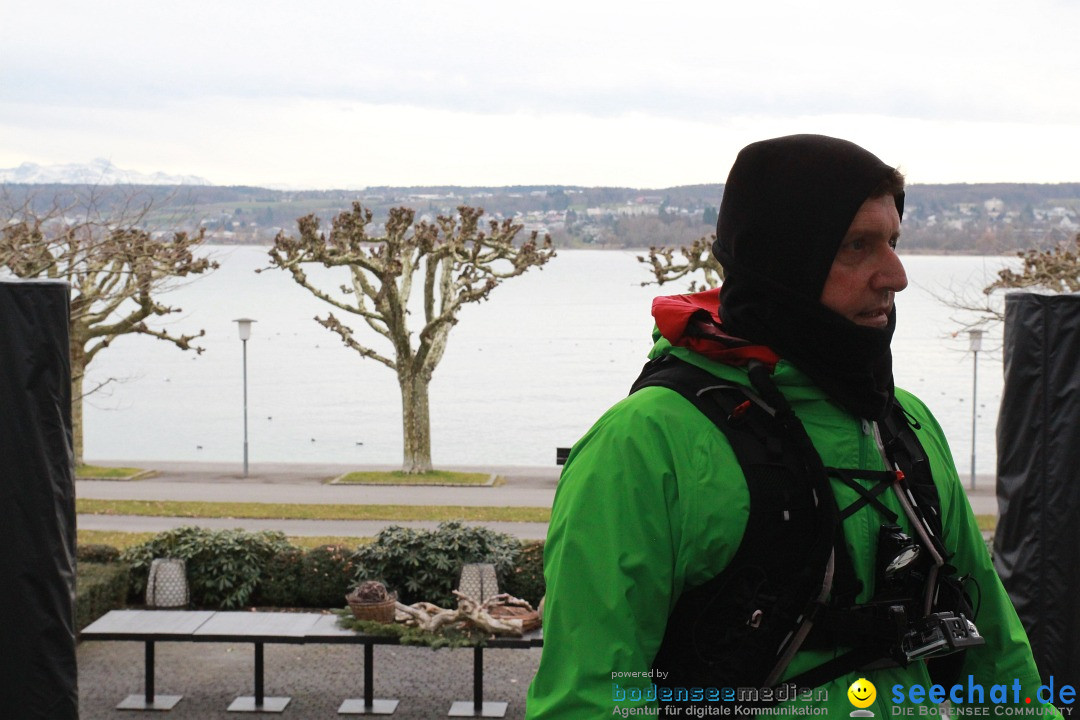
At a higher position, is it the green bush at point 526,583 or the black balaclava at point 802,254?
the black balaclava at point 802,254

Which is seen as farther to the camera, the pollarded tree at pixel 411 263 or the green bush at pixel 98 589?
the pollarded tree at pixel 411 263

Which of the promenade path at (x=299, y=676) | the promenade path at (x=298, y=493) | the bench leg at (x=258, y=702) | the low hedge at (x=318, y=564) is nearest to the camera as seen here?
the bench leg at (x=258, y=702)

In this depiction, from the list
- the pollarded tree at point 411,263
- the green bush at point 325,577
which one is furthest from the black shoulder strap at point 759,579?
the pollarded tree at point 411,263

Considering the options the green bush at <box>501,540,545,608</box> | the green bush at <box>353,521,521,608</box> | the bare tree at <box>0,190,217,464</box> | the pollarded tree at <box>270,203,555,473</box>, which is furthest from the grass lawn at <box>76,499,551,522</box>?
the green bush at <box>501,540,545,608</box>

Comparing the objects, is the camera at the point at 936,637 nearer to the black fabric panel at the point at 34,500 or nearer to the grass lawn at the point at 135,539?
the black fabric panel at the point at 34,500

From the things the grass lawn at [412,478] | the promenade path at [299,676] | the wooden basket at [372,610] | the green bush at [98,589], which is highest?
the wooden basket at [372,610]

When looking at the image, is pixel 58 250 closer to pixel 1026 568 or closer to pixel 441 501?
pixel 441 501

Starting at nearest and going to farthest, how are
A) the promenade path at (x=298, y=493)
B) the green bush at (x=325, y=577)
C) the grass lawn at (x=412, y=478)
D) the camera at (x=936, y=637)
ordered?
the camera at (x=936, y=637) → the green bush at (x=325, y=577) → the promenade path at (x=298, y=493) → the grass lawn at (x=412, y=478)

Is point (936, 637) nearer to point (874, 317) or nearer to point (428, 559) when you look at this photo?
point (874, 317)

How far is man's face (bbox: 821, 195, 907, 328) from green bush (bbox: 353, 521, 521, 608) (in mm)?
9045

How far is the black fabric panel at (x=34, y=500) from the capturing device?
235 inches

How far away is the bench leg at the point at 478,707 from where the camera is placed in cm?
932

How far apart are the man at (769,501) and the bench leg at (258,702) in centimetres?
798

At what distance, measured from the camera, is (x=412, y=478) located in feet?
104
